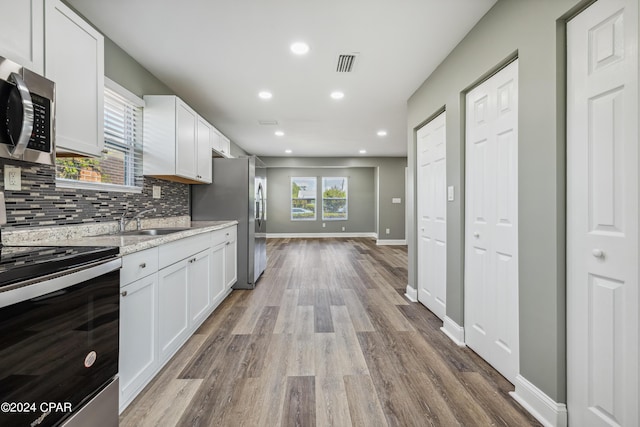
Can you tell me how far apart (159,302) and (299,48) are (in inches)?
89.1

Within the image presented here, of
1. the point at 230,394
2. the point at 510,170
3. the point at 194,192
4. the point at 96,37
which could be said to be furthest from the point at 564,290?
the point at 194,192

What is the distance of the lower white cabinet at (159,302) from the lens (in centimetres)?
153

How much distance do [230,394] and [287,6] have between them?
2501mm

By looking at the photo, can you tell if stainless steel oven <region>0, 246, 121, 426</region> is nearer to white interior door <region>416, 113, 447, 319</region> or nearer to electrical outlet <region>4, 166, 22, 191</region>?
electrical outlet <region>4, 166, 22, 191</region>

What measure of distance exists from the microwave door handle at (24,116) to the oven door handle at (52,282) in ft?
1.96

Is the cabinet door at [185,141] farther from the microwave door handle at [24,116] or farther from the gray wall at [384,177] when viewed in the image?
the gray wall at [384,177]

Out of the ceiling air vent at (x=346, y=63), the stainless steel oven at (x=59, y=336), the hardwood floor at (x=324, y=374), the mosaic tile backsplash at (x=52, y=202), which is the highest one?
the ceiling air vent at (x=346, y=63)

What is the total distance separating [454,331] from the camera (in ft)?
7.91

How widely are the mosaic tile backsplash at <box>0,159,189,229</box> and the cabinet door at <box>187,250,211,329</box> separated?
745 millimetres

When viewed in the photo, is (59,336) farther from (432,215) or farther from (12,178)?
A: (432,215)

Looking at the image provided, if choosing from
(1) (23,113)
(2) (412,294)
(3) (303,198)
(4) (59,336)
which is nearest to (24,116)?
(1) (23,113)

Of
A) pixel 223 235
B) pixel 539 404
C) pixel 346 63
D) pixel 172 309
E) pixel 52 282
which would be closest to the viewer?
pixel 52 282

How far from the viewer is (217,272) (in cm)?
307

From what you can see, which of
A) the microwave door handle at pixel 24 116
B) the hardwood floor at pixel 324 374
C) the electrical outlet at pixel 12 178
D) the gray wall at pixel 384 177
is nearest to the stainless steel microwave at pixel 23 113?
the microwave door handle at pixel 24 116
